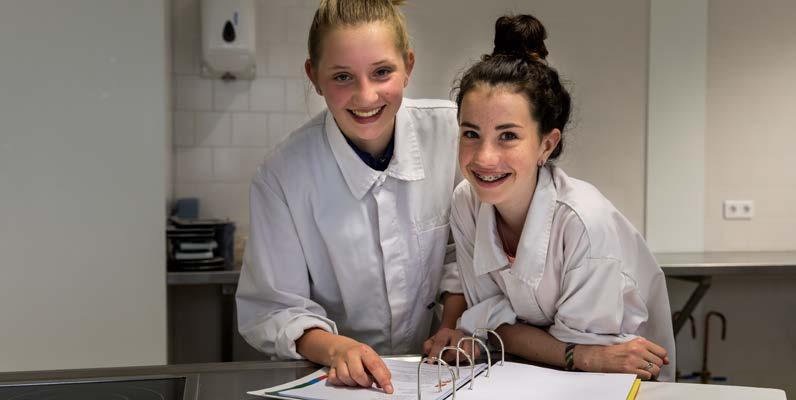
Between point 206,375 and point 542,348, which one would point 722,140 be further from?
point 206,375

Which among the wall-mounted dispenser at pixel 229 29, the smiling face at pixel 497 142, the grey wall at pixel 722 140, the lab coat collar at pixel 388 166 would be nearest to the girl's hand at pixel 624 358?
the smiling face at pixel 497 142

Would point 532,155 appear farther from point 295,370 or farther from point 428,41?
point 428,41

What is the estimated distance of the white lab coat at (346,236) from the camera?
64.4 inches

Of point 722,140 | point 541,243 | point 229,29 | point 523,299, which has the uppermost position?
point 229,29

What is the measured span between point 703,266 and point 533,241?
2.16 meters

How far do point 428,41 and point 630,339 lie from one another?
97.6 inches

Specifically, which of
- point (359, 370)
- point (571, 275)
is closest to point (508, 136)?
point (571, 275)

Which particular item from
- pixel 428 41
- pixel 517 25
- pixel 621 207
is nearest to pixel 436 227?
pixel 517 25

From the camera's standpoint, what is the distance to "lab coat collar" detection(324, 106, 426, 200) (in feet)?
5.37

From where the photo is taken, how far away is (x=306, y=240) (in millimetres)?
1656

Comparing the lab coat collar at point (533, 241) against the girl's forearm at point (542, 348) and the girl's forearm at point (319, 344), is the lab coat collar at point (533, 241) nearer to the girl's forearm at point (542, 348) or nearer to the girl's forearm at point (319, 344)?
the girl's forearm at point (542, 348)

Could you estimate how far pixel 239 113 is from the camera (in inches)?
140

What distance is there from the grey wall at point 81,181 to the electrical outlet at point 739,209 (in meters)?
2.62

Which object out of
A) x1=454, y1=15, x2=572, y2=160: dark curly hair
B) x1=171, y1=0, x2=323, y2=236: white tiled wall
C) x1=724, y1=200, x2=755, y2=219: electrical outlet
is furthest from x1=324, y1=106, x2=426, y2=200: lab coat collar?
x1=724, y1=200, x2=755, y2=219: electrical outlet
